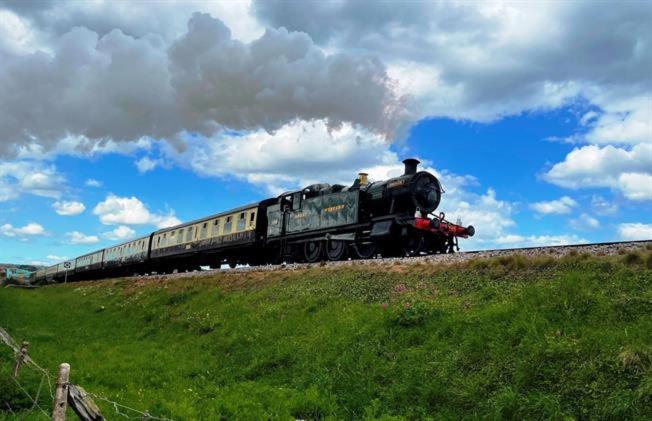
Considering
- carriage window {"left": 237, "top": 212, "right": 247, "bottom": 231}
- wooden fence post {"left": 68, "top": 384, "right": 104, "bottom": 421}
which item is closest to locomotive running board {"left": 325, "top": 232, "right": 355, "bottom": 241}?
carriage window {"left": 237, "top": 212, "right": 247, "bottom": 231}

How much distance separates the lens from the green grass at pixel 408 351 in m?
7.39

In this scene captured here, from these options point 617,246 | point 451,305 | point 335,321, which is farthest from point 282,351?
point 617,246

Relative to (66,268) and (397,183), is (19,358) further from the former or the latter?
(66,268)

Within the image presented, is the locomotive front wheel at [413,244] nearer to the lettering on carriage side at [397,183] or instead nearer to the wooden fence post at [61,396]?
the lettering on carriage side at [397,183]

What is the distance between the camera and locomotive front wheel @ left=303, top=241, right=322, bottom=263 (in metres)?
23.3

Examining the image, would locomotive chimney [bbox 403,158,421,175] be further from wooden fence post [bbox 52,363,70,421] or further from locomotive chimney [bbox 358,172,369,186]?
wooden fence post [bbox 52,363,70,421]

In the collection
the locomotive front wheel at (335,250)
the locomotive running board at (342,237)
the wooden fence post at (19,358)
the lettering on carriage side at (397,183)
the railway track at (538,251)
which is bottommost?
the wooden fence post at (19,358)

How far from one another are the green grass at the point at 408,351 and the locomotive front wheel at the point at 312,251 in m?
6.56

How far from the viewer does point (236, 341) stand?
45.3 ft

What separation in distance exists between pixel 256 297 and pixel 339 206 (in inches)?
261

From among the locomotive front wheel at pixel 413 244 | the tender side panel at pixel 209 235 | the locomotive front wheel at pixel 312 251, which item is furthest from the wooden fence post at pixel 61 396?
the tender side panel at pixel 209 235

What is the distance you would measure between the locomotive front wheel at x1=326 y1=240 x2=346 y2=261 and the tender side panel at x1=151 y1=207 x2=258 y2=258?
7465 millimetres

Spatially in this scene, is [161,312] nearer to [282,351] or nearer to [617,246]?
[282,351]

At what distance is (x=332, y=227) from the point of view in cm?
2234
